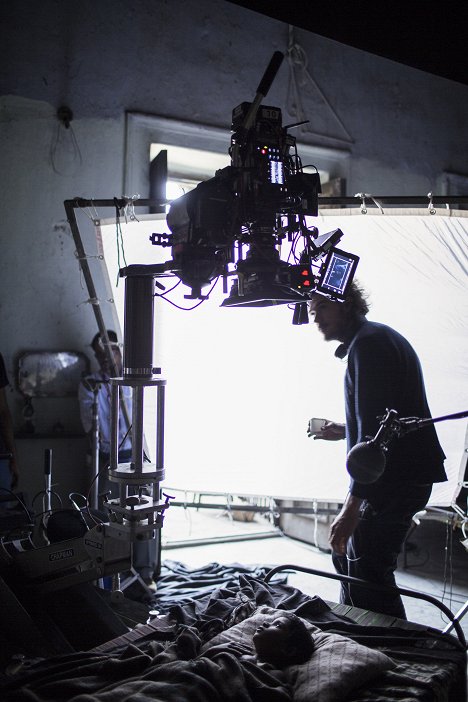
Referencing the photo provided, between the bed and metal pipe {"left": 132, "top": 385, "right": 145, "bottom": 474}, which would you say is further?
metal pipe {"left": 132, "top": 385, "right": 145, "bottom": 474}

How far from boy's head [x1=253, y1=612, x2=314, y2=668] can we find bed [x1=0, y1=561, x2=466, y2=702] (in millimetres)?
25

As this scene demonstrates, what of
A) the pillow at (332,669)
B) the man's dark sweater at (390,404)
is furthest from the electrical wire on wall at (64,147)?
the pillow at (332,669)

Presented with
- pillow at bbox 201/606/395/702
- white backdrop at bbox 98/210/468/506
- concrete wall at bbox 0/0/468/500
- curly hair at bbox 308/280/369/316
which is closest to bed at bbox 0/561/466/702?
pillow at bbox 201/606/395/702

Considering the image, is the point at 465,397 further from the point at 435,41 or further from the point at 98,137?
the point at 98,137

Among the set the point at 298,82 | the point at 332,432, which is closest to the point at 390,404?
the point at 332,432

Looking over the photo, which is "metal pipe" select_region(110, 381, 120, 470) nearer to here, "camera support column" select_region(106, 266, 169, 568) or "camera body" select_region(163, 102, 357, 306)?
"camera support column" select_region(106, 266, 169, 568)

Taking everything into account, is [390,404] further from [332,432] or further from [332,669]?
[332,669]

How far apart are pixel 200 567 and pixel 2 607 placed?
2.38 m

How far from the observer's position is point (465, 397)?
10.6 ft

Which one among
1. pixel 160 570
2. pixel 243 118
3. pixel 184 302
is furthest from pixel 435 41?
pixel 160 570

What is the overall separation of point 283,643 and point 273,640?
0.09ft

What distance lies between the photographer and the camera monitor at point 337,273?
197 cm

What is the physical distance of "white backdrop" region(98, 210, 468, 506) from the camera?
3178mm

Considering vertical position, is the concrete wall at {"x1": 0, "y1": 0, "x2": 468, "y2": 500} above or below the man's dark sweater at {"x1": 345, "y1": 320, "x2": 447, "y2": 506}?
above
